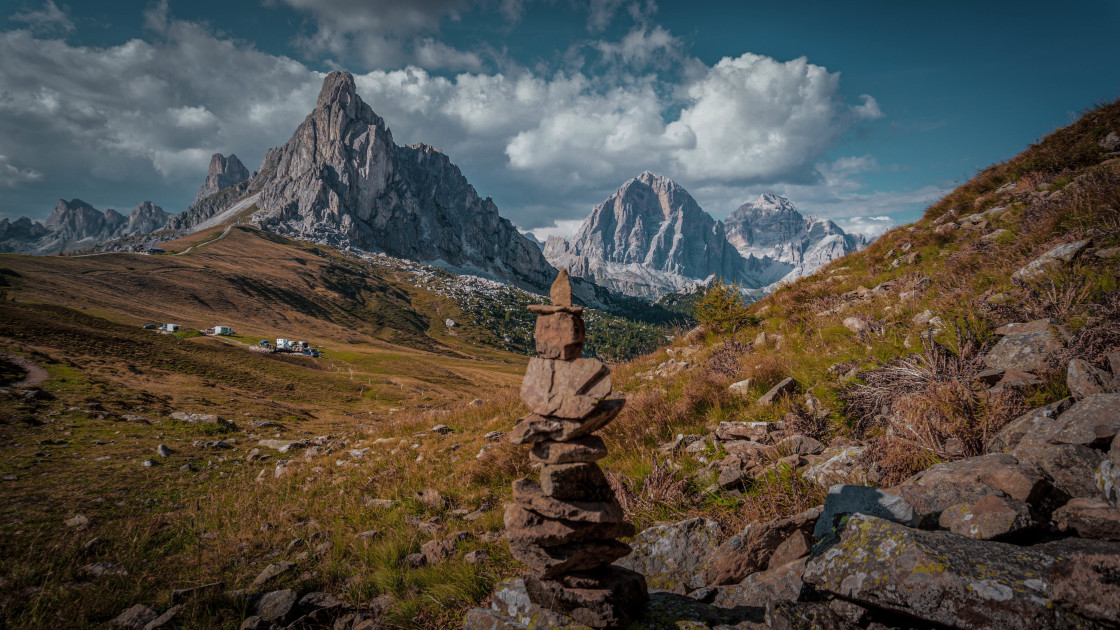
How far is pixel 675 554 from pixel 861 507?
227 centimetres

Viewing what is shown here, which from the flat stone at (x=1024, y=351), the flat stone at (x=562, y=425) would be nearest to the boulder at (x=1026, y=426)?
the flat stone at (x=1024, y=351)

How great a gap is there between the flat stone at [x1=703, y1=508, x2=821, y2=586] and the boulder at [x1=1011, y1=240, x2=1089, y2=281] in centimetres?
733

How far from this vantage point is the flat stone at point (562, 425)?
15.5 feet

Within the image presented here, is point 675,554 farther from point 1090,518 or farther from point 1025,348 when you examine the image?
point 1025,348

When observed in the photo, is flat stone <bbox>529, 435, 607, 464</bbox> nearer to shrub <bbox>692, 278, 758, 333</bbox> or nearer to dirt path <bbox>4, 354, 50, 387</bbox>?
shrub <bbox>692, 278, 758, 333</bbox>

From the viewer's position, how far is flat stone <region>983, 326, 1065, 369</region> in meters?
5.41

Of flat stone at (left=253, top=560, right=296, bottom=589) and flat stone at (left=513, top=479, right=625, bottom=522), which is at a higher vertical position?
flat stone at (left=513, top=479, right=625, bottom=522)

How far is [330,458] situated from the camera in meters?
13.6

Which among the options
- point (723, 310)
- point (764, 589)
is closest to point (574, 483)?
point (764, 589)

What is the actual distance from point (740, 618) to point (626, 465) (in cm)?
443

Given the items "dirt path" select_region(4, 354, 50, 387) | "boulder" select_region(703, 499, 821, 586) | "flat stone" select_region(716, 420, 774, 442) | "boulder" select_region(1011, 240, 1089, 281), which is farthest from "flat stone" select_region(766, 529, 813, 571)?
"dirt path" select_region(4, 354, 50, 387)

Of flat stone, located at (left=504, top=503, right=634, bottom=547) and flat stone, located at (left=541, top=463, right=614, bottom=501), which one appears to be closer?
flat stone, located at (left=504, top=503, right=634, bottom=547)

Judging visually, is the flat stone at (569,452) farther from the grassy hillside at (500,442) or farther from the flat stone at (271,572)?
the flat stone at (271,572)

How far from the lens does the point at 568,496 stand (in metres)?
4.71
